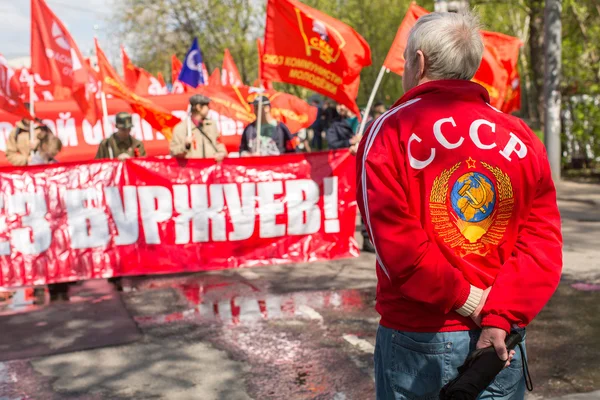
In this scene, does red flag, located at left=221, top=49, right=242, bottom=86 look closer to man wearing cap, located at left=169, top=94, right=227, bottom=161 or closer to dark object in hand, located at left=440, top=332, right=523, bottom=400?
man wearing cap, located at left=169, top=94, right=227, bottom=161

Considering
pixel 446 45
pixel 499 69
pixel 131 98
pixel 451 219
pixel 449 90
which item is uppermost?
pixel 499 69

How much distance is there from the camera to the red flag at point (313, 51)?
8922mm

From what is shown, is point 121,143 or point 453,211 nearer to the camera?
point 453,211

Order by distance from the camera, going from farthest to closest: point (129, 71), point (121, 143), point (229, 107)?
point (129, 71)
point (229, 107)
point (121, 143)

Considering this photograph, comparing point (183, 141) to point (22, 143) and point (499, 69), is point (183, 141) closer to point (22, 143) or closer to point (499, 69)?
point (22, 143)

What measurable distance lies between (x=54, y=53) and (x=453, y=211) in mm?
8728

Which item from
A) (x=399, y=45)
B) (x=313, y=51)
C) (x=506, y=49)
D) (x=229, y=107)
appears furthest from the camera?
(x=229, y=107)

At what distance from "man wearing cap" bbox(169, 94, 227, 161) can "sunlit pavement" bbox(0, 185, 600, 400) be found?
159 cm

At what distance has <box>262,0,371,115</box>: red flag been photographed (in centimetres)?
892

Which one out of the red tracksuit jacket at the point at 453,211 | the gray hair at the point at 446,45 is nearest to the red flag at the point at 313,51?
the gray hair at the point at 446,45

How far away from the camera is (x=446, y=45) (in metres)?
2.30

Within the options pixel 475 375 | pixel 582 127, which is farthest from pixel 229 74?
pixel 475 375

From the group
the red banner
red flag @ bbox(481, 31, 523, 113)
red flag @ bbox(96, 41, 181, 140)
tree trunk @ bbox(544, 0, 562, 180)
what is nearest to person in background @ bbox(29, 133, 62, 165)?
red flag @ bbox(96, 41, 181, 140)

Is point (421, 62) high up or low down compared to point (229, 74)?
down
